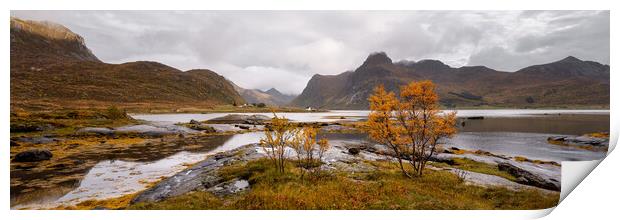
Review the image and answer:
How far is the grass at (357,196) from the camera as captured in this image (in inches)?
691

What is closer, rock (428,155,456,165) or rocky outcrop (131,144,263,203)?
rocky outcrop (131,144,263,203)

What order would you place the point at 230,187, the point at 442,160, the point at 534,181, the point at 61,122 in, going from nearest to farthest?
1. the point at 230,187
2. the point at 534,181
3. the point at 442,160
4. the point at 61,122

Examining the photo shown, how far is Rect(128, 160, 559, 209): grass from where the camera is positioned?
691 inches

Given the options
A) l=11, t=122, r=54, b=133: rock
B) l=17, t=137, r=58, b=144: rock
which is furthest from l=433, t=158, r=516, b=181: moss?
l=11, t=122, r=54, b=133: rock

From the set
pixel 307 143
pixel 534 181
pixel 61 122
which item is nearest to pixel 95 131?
pixel 61 122

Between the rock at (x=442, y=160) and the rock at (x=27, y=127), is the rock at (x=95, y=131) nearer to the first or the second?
the rock at (x=27, y=127)

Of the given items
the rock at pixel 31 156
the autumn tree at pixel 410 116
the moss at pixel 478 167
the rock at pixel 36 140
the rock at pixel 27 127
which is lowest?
the moss at pixel 478 167

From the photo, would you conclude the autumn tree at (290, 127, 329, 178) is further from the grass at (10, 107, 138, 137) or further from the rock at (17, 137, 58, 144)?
the grass at (10, 107, 138, 137)

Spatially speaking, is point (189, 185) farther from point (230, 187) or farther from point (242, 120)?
point (242, 120)

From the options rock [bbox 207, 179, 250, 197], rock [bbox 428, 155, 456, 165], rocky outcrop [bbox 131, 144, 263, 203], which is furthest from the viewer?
rock [bbox 428, 155, 456, 165]

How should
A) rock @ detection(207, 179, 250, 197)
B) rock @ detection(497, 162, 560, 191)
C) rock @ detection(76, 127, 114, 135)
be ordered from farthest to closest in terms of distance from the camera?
rock @ detection(76, 127, 114, 135), rock @ detection(497, 162, 560, 191), rock @ detection(207, 179, 250, 197)

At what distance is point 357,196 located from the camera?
1841cm

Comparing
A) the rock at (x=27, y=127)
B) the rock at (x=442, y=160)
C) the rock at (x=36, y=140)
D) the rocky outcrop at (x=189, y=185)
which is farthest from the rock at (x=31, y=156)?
the rock at (x=442, y=160)

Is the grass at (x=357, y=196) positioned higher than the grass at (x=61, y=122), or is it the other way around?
the grass at (x=61, y=122)
